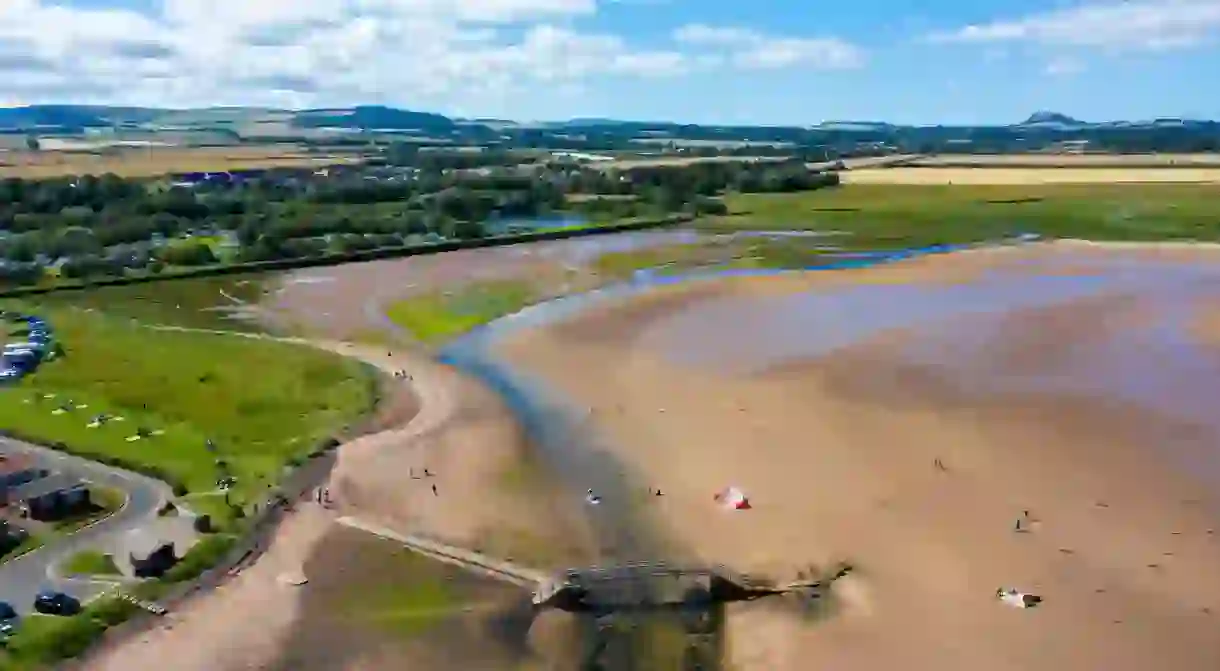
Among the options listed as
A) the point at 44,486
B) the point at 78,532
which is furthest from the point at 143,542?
the point at 44,486

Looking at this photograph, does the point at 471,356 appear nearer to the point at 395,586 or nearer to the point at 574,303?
the point at 574,303

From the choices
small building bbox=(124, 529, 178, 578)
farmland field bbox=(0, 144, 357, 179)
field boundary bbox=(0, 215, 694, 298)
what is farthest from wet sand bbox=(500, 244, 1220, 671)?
farmland field bbox=(0, 144, 357, 179)

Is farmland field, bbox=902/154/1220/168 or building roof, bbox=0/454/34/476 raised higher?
farmland field, bbox=902/154/1220/168

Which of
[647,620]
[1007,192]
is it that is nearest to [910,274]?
[647,620]

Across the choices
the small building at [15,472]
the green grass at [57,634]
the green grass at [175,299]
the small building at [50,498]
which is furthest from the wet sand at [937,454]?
the green grass at [175,299]

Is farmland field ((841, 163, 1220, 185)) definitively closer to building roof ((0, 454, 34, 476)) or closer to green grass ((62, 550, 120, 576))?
building roof ((0, 454, 34, 476))

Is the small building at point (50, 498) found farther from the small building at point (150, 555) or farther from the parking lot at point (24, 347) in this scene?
the parking lot at point (24, 347)

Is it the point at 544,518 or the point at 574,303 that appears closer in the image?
the point at 544,518
